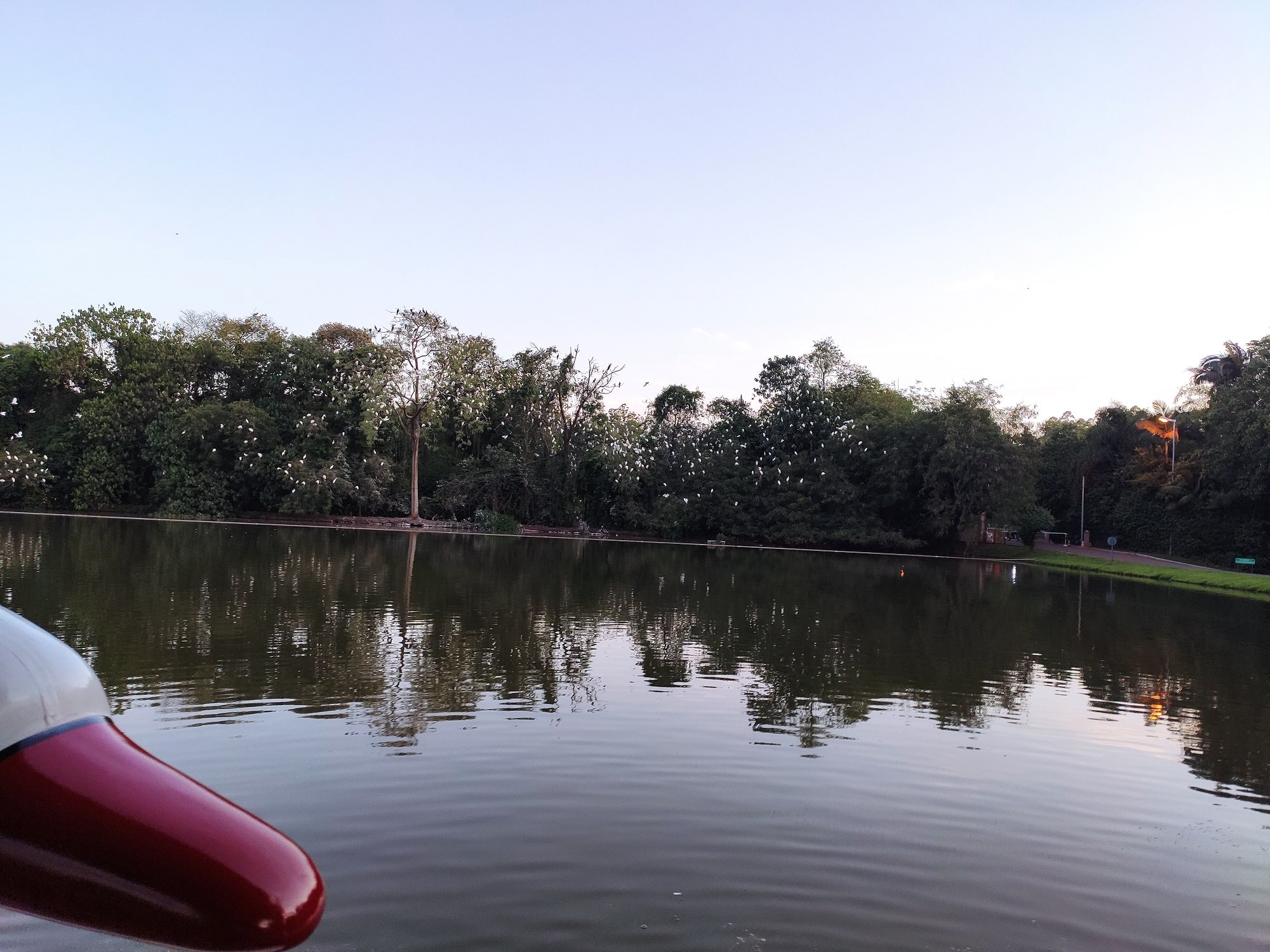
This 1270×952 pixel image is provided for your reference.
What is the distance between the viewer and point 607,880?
4.94 meters

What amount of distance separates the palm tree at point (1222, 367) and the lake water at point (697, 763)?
30.2 m

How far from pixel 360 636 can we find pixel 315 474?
3244 cm

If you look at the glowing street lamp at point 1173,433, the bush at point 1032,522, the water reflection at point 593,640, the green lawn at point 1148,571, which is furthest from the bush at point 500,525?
the glowing street lamp at point 1173,433

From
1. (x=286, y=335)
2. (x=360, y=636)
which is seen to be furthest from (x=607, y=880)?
(x=286, y=335)

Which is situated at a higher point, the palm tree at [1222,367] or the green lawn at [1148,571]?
the palm tree at [1222,367]

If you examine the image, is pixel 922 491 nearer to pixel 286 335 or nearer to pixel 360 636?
pixel 360 636

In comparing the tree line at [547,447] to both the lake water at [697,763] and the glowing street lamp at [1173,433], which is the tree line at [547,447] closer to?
the glowing street lamp at [1173,433]

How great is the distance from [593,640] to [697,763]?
19.8 ft

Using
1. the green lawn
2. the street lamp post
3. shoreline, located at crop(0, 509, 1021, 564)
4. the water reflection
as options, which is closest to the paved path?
the green lawn

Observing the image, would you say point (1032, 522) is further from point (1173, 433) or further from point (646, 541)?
point (646, 541)

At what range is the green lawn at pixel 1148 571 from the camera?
29.1 metres

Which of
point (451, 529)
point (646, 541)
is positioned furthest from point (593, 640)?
point (451, 529)

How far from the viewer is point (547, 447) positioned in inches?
1825

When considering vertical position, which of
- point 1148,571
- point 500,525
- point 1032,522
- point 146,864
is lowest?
point 1148,571
